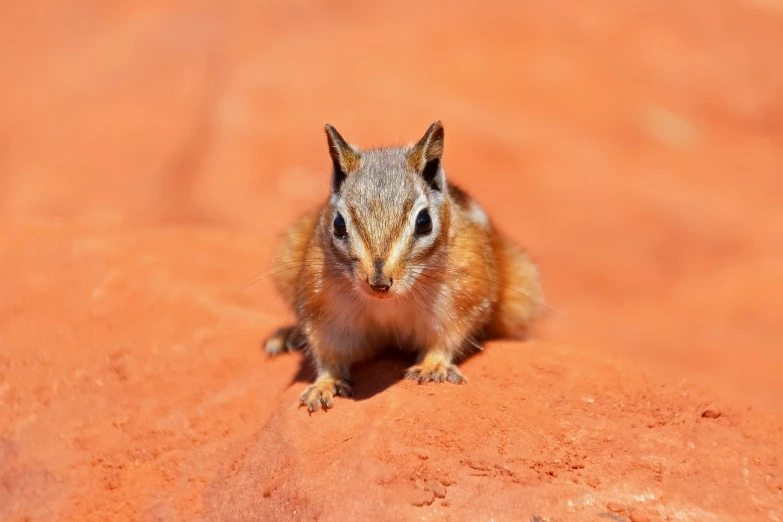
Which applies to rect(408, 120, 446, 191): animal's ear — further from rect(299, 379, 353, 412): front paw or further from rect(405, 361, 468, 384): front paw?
rect(299, 379, 353, 412): front paw

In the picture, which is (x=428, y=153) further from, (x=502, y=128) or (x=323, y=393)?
(x=502, y=128)

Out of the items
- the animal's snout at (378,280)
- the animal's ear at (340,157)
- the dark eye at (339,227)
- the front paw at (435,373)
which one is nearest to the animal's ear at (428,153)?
the animal's ear at (340,157)

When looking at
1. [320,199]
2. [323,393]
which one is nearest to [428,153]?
[323,393]

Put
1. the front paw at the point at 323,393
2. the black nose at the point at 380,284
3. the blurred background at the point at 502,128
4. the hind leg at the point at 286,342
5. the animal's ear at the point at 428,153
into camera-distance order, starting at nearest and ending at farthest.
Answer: the black nose at the point at 380,284 < the front paw at the point at 323,393 < the animal's ear at the point at 428,153 < the hind leg at the point at 286,342 < the blurred background at the point at 502,128

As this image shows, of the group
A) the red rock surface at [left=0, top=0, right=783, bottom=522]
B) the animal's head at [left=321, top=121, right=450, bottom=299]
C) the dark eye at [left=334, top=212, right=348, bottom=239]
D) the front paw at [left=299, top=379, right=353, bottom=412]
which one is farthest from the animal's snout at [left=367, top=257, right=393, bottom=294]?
the front paw at [left=299, top=379, right=353, bottom=412]

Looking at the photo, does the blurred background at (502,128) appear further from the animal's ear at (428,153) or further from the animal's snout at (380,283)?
the animal's snout at (380,283)

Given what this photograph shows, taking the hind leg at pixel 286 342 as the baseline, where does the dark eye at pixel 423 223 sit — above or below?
above
